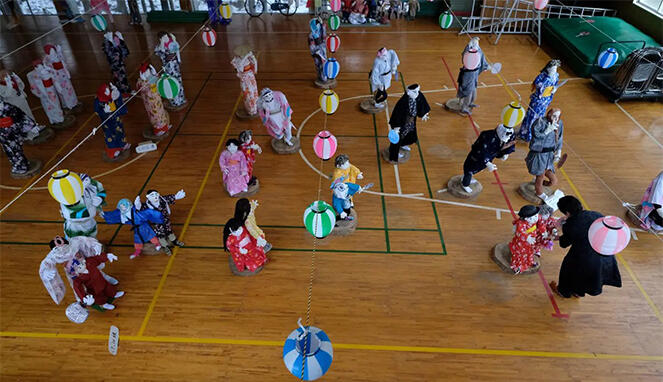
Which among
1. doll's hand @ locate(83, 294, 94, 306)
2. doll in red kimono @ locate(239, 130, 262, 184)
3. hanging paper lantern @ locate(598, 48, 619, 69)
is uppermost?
hanging paper lantern @ locate(598, 48, 619, 69)

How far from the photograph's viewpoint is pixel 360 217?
6949 mm

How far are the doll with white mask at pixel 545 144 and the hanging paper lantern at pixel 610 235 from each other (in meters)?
2.12

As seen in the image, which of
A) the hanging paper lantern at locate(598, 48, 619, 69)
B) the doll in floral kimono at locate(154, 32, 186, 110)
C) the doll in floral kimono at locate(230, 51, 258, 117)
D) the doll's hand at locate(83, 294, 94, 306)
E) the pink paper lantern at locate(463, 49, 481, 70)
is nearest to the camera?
the doll's hand at locate(83, 294, 94, 306)

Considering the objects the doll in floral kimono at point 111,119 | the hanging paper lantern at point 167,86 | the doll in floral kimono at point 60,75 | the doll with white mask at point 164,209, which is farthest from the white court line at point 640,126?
the doll in floral kimono at point 60,75

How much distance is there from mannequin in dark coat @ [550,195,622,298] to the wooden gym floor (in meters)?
0.51

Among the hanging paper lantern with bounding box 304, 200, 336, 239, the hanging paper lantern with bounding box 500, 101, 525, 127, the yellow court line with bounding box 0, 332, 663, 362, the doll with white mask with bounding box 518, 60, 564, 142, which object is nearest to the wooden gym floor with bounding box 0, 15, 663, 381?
the yellow court line with bounding box 0, 332, 663, 362

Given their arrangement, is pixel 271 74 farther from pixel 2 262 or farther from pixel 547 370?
pixel 547 370

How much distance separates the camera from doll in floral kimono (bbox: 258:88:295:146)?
25.7ft

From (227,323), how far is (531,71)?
10695 millimetres

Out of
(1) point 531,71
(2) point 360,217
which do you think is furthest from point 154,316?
(1) point 531,71

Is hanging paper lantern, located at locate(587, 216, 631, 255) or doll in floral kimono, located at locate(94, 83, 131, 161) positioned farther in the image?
doll in floral kimono, located at locate(94, 83, 131, 161)

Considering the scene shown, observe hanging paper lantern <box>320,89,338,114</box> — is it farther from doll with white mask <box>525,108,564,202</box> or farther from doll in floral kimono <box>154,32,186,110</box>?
doll in floral kimono <box>154,32,186,110</box>

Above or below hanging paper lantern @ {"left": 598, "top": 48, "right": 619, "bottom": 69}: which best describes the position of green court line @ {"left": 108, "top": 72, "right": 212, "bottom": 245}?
below

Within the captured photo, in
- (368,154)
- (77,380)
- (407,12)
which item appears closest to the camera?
(77,380)
